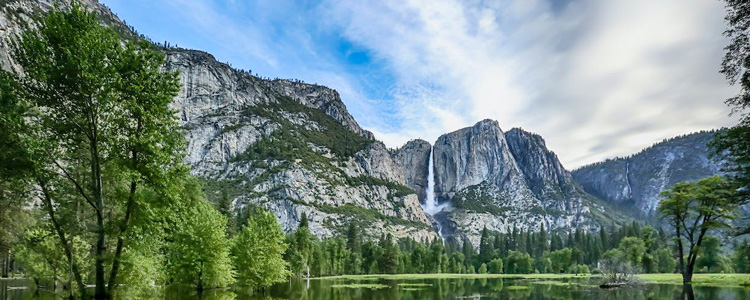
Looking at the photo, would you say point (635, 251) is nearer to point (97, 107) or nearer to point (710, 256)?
point (710, 256)

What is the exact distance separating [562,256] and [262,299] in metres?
116

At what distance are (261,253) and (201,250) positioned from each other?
5.62m

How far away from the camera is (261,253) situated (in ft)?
132

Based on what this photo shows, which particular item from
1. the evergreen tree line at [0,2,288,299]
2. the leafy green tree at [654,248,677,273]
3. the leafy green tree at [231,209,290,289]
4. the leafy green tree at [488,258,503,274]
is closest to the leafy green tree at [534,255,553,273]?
the leafy green tree at [488,258,503,274]

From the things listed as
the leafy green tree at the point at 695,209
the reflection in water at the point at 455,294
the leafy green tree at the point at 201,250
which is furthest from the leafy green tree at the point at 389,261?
the leafy green tree at the point at 201,250

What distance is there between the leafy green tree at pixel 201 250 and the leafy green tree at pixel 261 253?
1978mm

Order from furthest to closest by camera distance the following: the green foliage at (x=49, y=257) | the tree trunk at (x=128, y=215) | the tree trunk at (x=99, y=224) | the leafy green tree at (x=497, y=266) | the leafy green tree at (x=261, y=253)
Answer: the leafy green tree at (x=497, y=266)
the leafy green tree at (x=261, y=253)
the green foliage at (x=49, y=257)
the tree trunk at (x=128, y=215)
the tree trunk at (x=99, y=224)

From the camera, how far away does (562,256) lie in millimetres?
124875

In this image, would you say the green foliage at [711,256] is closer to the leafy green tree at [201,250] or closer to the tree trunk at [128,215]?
the leafy green tree at [201,250]

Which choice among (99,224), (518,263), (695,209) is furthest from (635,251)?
(99,224)

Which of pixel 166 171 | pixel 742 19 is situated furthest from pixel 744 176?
pixel 166 171

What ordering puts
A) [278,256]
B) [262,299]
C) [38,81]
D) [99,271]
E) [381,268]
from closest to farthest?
1. [38,81]
2. [99,271]
3. [262,299]
4. [278,256]
5. [381,268]

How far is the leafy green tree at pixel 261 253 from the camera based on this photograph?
131ft

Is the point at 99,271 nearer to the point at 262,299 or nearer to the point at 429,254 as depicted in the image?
the point at 262,299
